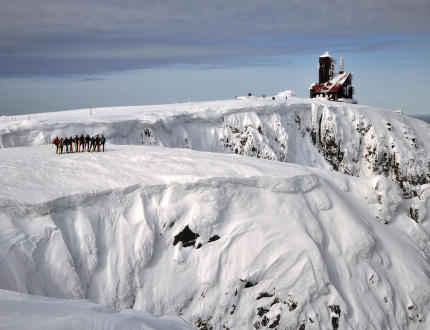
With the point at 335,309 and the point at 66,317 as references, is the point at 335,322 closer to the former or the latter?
the point at 335,309

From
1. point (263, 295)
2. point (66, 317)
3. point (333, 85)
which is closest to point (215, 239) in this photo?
point (263, 295)

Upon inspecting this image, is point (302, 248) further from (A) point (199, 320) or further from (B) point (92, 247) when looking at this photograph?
(B) point (92, 247)

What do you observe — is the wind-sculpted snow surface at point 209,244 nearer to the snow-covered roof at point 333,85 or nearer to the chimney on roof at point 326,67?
the snow-covered roof at point 333,85

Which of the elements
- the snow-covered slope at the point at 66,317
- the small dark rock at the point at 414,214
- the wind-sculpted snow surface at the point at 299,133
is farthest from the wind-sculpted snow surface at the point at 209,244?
the wind-sculpted snow surface at the point at 299,133

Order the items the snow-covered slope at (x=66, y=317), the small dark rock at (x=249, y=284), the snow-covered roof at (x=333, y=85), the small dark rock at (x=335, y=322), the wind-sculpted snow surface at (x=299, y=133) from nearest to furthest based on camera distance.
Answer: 1. the snow-covered slope at (x=66, y=317)
2. the small dark rock at (x=335, y=322)
3. the small dark rock at (x=249, y=284)
4. the wind-sculpted snow surface at (x=299, y=133)
5. the snow-covered roof at (x=333, y=85)

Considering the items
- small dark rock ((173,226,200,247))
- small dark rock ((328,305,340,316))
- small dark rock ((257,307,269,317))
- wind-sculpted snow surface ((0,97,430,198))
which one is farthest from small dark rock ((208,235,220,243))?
wind-sculpted snow surface ((0,97,430,198))

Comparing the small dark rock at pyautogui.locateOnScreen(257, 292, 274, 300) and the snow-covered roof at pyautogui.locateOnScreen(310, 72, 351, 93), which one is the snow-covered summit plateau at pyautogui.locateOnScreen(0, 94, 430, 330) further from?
the snow-covered roof at pyautogui.locateOnScreen(310, 72, 351, 93)
